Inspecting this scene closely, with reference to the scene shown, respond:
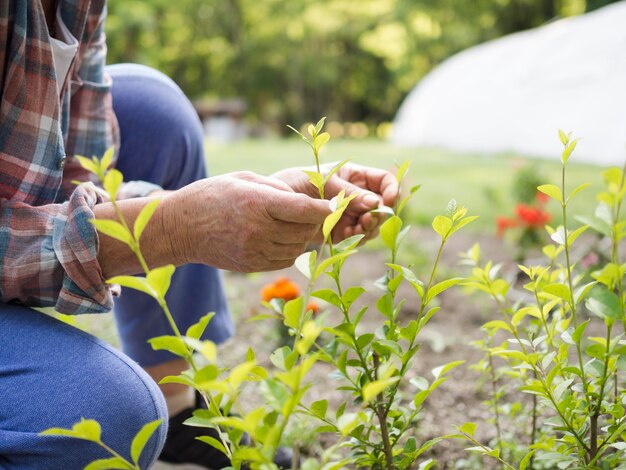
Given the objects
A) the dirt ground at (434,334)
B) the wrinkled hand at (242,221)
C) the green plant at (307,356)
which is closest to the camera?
the green plant at (307,356)

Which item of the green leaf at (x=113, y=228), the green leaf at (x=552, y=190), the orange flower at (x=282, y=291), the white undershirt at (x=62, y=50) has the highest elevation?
the white undershirt at (x=62, y=50)

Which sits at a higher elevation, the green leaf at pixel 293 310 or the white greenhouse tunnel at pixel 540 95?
the green leaf at pixel 293 310

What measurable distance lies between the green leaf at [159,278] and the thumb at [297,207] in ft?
1.00

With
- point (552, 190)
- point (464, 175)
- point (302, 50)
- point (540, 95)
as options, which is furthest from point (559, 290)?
point (302, 50)

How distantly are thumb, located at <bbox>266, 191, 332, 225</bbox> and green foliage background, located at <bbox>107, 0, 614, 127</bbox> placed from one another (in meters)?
20.8

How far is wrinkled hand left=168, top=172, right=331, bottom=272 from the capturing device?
89cm

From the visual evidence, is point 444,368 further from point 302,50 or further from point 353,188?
point 302,50

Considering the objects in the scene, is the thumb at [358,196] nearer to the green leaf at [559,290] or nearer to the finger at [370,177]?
the finger at [370,177]

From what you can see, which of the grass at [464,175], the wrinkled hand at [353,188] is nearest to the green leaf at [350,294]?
the wrinkled hand at [353,188]

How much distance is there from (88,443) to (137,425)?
0.24ft

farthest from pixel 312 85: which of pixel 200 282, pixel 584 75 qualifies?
pixel 200 282

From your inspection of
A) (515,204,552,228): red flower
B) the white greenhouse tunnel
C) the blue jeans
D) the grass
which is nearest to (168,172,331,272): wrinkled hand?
the blue jeans

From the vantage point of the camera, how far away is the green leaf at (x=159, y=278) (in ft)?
1.94

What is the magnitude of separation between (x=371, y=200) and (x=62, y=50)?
2.02ft
